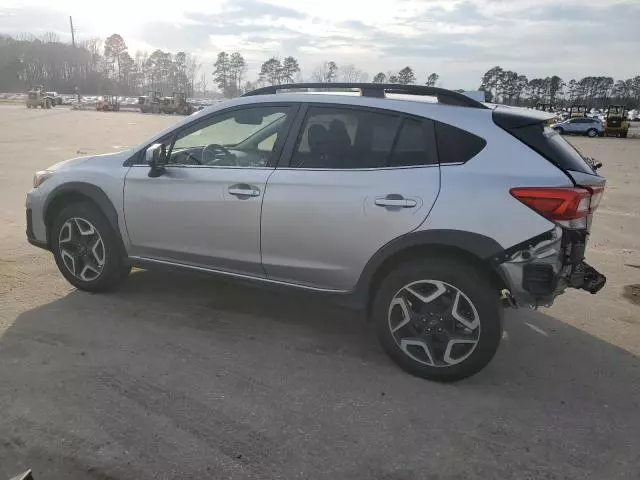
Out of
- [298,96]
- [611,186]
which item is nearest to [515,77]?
[611,186]

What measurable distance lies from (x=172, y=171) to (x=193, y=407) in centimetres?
190

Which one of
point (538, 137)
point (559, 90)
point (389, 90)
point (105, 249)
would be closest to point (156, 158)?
point (105, 249)

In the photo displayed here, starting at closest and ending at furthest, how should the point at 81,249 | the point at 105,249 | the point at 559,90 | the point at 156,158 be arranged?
the point at 156,158 < the point at 105,249 < the point at 81,249 < the point at 559,90

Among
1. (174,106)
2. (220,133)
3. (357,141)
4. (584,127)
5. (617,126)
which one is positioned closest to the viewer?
(357,141)

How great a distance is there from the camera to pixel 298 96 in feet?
13.2

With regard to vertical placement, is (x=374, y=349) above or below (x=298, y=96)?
below

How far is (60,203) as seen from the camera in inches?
187

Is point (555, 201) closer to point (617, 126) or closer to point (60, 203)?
point (60, 203)

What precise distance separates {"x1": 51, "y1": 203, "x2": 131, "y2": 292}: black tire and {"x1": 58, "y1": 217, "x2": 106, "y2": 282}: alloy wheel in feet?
0.09

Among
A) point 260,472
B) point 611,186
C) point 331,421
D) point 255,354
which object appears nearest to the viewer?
point 260,472

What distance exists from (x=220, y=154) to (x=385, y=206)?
1.52 m

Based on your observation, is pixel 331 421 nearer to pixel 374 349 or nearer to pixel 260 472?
pixel 260 472

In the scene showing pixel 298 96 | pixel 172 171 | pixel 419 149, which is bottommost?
pixel 172 171

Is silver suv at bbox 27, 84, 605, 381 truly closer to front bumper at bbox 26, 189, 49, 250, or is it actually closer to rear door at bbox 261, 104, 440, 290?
rear door at bbox 261, 104, 440, 290
